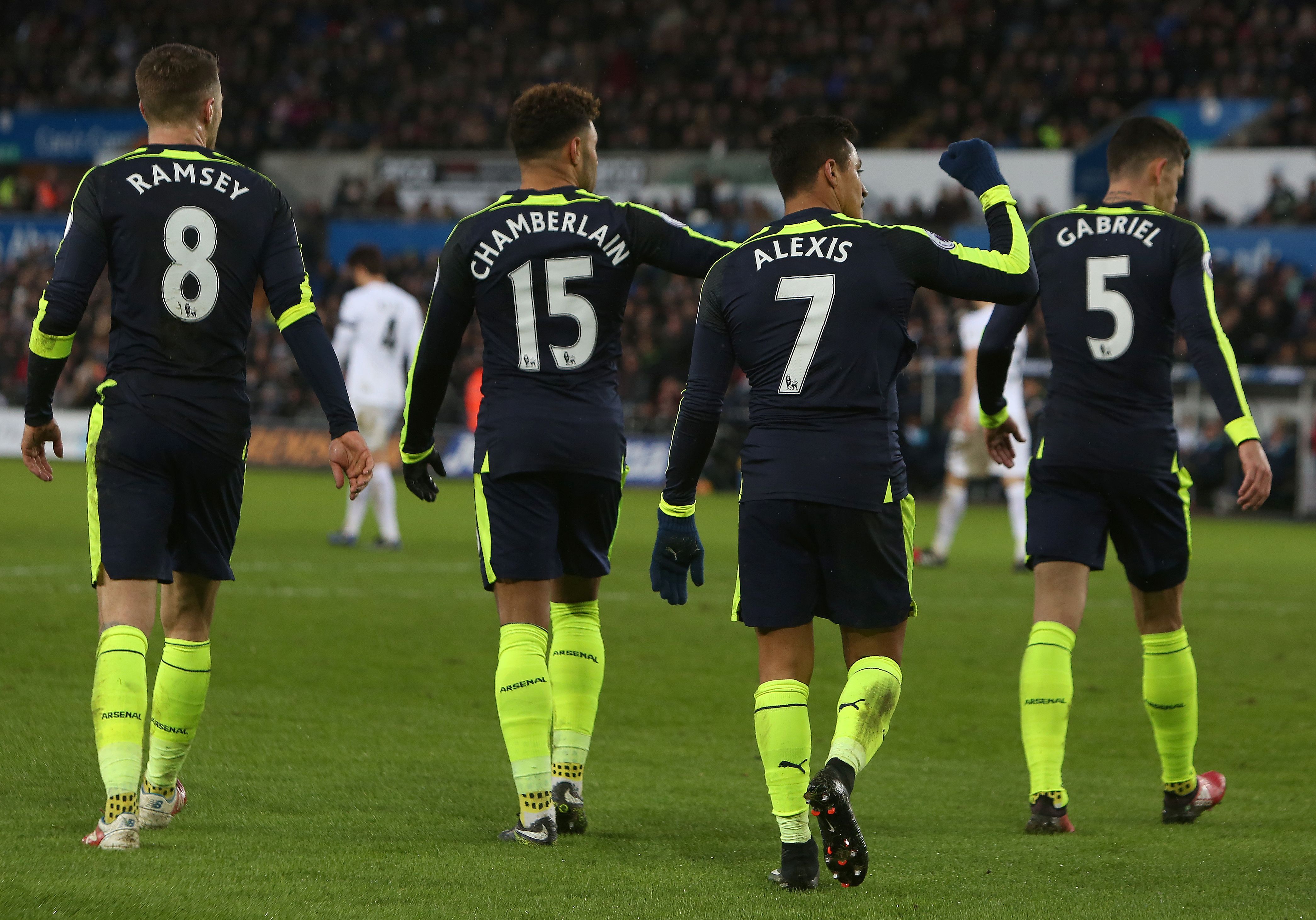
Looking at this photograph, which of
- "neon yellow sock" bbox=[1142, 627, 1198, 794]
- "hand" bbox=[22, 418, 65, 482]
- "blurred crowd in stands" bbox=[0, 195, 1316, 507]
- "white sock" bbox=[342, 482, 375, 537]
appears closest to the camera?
"hand" bbox=[22, 418, 65, 482]

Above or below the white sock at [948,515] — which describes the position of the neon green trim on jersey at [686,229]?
above

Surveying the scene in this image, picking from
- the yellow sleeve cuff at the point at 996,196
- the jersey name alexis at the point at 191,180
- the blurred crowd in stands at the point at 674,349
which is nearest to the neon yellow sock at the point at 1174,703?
the yellow sleeve cuff at the point at 996,196

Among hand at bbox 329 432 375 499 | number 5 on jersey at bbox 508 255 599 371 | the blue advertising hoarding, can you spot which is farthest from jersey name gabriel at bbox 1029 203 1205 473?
the blue advertising hoarding

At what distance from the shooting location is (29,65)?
38562 millimetres

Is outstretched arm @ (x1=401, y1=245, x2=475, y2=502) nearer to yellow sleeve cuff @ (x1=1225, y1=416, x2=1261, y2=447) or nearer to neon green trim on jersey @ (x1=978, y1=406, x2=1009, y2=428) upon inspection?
neon green trim on jersey @ (x1=978, y1=406, x2=1009, y2=428)

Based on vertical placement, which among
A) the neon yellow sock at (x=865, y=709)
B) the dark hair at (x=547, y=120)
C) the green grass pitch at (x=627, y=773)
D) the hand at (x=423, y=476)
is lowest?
the green grass pitch at (x=627, y=773)

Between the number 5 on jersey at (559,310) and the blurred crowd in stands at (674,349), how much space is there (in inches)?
482

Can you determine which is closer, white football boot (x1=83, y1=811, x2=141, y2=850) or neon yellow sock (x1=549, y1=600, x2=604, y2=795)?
white football boot (x1=83, y1=811, x2=141, y2=850)

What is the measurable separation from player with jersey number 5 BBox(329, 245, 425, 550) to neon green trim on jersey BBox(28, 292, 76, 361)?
819 cm

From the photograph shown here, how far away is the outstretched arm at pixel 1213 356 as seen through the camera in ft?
15.3

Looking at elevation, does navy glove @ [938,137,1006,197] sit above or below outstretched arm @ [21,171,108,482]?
above

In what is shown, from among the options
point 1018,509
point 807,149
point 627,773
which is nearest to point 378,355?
point 1018,509

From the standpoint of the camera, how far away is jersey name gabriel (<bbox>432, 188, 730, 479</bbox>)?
4.58 metres

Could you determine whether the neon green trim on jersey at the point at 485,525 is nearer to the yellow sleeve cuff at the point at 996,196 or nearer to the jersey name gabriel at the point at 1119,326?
the yellow sleeve cuff at the point at 996,196
